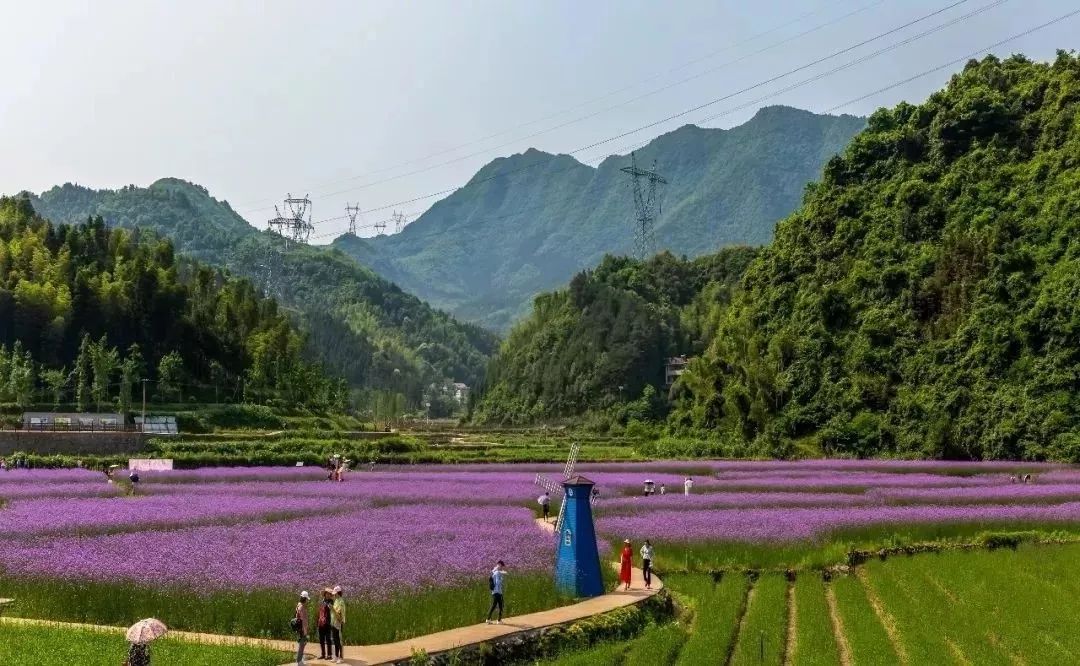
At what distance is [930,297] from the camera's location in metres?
86.8

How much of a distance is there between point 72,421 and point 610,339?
91363mm

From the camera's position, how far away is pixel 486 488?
50.6 metres

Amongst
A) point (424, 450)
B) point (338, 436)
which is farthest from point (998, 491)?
point (338, 436)

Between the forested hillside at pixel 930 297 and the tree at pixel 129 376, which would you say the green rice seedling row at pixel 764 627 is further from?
the tree at pixel 129 376

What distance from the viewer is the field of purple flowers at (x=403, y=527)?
72.8ft

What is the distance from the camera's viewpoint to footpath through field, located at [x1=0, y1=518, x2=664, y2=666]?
18359 millimetres

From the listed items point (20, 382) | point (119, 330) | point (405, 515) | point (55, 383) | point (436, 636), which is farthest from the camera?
point (119, 330)

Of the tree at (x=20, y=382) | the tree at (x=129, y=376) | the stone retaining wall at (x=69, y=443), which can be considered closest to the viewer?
the stone retaining wall at (x=69, y=443)

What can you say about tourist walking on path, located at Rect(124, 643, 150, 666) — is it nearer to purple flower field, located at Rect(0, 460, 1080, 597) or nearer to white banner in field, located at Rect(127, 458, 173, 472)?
purple flower field, located at Rect(0, 460, 1080, 597)

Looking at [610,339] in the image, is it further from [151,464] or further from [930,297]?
[151,464]

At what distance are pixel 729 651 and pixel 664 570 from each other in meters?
9.44

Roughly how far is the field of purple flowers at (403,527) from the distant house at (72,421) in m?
19.6

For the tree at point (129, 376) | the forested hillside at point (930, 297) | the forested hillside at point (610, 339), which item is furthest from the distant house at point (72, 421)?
the forested hillside at point (610, 339)

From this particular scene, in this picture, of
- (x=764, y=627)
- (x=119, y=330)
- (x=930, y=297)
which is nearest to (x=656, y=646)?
(x=764, y=627)
